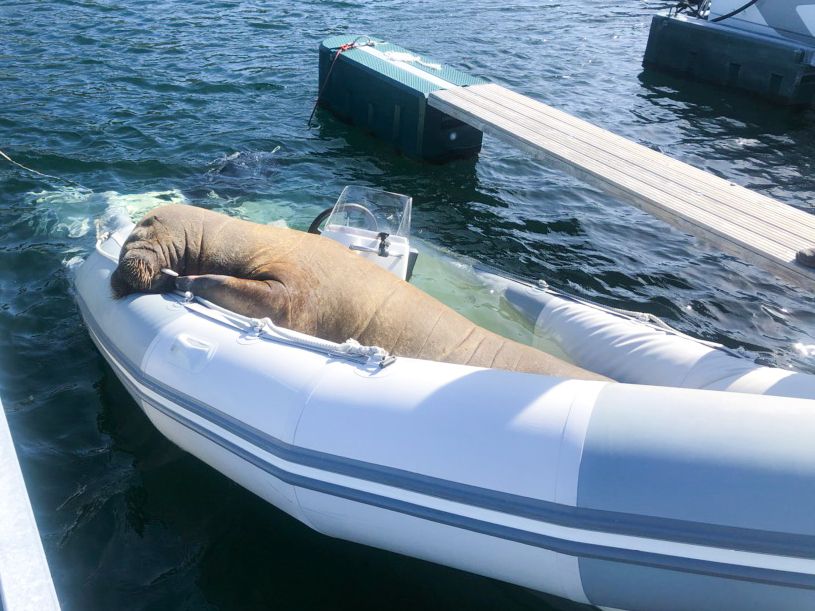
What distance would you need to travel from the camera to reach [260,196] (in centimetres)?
857

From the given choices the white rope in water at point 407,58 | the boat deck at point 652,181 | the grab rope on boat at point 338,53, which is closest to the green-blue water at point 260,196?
the grab rope on boat at point 338,53

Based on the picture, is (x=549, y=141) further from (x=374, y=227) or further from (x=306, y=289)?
(x=306, y=289)

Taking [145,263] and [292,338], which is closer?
[292,338]

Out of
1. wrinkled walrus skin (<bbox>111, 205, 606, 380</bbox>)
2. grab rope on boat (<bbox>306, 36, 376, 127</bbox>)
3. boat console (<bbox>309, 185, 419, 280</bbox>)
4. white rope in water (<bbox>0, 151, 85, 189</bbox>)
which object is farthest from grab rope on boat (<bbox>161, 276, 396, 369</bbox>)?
grab rope on boat (<bbox>306, 36, 376, 127</bbox>)

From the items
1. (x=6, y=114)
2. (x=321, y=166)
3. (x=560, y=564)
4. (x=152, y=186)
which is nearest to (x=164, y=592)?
(x=560, y=564)

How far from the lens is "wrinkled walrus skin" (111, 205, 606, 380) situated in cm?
478

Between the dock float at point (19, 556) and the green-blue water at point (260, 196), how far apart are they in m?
2.19

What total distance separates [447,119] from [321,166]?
175 cm

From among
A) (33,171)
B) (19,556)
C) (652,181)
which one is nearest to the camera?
(19,556)

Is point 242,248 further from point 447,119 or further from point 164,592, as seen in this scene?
point 447,119

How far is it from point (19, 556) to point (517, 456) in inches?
82.7

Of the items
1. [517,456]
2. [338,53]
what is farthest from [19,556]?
[338,53]

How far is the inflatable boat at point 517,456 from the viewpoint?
3.00 metres

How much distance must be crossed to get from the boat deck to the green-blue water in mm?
915
